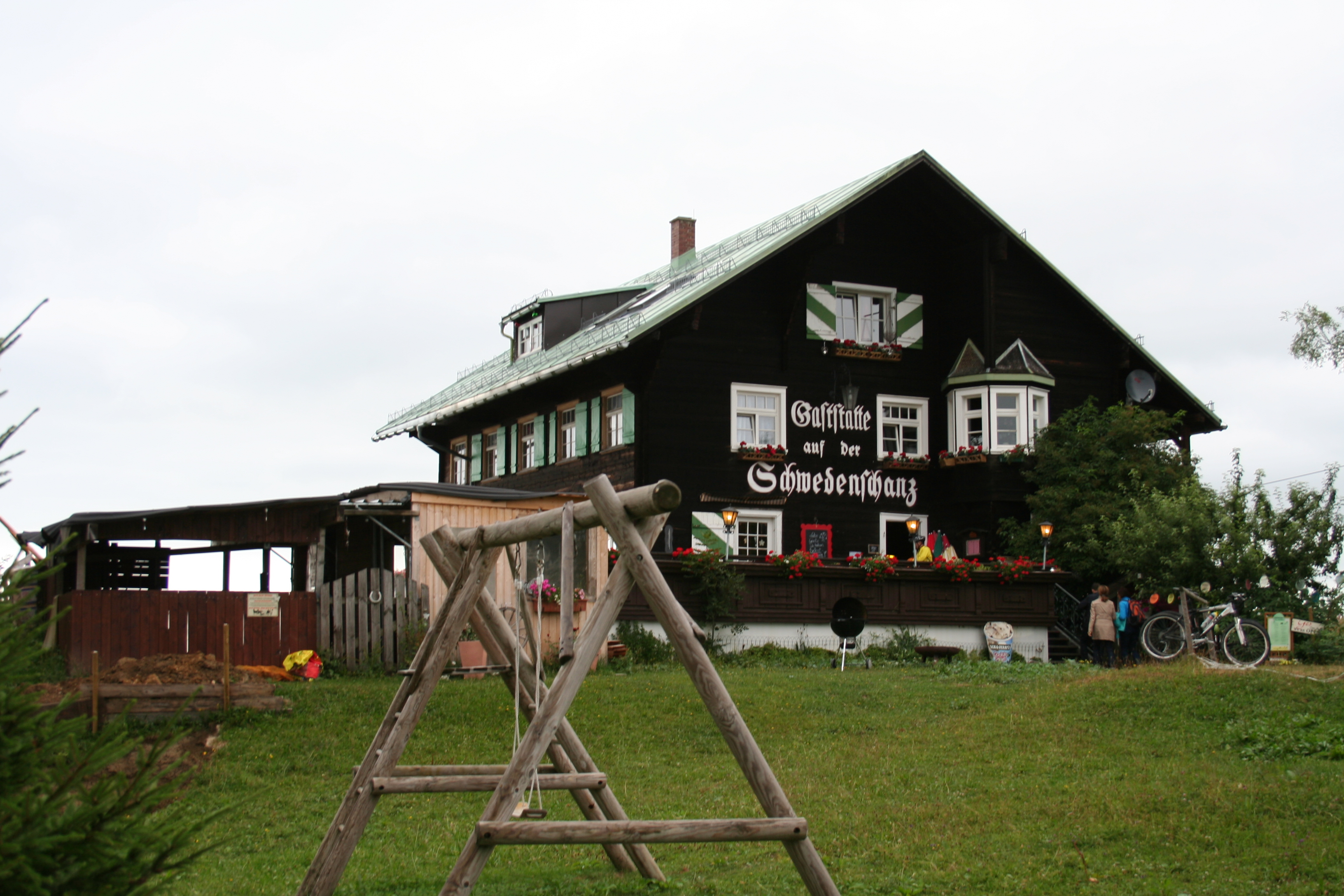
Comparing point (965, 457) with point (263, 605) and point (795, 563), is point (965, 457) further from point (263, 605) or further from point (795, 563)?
point (263, 605)

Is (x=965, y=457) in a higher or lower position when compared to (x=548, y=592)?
higher

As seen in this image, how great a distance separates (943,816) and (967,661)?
14.8 meters

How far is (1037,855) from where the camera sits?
8.92 metres

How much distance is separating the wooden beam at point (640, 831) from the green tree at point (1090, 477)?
2387 cm

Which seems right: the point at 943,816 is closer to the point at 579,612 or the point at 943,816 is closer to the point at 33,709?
the point at 33,709

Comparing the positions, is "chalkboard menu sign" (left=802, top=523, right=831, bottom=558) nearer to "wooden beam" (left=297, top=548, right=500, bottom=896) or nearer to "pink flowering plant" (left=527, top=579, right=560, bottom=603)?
"pink flowering plant" (left=527, top=579, right=560, bottom=603)

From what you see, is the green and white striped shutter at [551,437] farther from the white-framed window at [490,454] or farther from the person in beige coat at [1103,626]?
the person in beige coat at [1103,626]

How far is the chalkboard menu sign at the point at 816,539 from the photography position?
102 feet

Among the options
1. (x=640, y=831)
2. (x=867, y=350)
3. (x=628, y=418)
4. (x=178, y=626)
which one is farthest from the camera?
(x=867, y=350)

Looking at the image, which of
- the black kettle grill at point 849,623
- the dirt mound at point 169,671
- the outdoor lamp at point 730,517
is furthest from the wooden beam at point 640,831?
the outdoor lamp at point 730,517

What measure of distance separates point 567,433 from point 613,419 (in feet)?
8.75

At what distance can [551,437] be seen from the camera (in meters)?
34.1

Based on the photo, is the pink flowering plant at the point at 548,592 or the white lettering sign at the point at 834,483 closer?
the pink flowering plant at the point at 548,592

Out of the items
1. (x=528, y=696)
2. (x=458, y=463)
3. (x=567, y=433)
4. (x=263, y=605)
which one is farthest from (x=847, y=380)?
(x=528, y=696)
